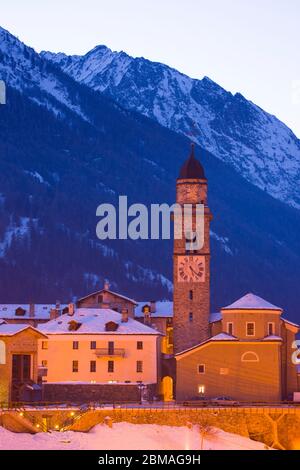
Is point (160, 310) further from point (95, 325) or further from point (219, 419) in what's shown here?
point (219, 419)

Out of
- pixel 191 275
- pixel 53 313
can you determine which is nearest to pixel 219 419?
pixel 191 275

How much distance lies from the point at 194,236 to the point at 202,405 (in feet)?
83.6

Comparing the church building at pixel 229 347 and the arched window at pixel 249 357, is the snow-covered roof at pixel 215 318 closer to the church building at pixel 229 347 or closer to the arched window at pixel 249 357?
the church building at pixel 229 347

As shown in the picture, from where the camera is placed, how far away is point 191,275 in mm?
126188

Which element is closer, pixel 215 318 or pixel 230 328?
pixel 230 328

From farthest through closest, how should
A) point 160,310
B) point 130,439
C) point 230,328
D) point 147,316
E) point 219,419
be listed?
1. point 160,310
2. point 147,316
3. point 230,328
4. point 219,419
5. point 130,439

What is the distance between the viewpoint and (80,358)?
389 feet

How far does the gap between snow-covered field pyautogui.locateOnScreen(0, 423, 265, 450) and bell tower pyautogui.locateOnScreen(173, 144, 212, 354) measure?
2553 centimetres

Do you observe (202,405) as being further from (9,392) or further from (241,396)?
(9,392)

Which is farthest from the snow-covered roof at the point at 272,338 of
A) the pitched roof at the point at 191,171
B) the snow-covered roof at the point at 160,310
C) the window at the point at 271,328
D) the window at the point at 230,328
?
the snow-covered roof at the point at 160,310

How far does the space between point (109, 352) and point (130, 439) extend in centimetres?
2584

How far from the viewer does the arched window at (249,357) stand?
372 ft

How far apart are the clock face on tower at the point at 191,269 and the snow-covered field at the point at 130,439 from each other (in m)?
28.5
